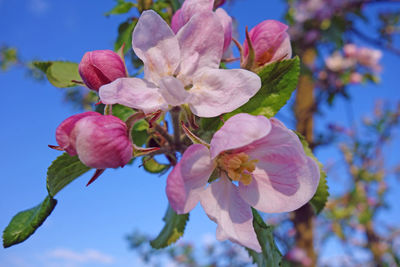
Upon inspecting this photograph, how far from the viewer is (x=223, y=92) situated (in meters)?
0.60

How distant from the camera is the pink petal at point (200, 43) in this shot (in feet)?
2.06

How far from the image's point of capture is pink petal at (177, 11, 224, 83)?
627mm

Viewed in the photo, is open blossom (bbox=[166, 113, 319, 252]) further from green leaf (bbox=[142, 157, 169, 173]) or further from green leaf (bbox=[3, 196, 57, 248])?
green leaf (bbox=[142, 157, 169, 173])

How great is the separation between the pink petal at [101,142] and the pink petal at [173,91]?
3.7 inches

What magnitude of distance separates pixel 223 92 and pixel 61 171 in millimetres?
368

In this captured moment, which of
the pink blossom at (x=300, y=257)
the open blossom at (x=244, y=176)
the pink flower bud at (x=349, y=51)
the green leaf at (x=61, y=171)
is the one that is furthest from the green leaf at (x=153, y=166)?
the pink flower bud at (x=349, y=51)

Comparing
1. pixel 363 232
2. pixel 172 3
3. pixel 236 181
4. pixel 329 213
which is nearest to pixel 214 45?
pixel 236 181

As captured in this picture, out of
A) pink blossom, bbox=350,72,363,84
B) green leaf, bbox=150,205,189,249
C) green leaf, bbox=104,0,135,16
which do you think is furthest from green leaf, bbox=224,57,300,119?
pink blossom, bbox=350,72,363,84

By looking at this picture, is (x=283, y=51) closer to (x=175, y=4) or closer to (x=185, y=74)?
(x=185, y=74)

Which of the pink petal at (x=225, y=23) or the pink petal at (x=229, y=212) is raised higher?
the pink petal at (x=225, y=23)

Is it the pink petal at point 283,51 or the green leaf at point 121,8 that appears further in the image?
the green leaf at point 121,8

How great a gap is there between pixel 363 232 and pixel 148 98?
4.79 m

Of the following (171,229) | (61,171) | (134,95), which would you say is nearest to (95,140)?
(134,95)

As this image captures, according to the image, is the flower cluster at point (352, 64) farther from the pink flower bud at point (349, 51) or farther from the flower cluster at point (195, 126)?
the flower cluster at point (195, 126)
